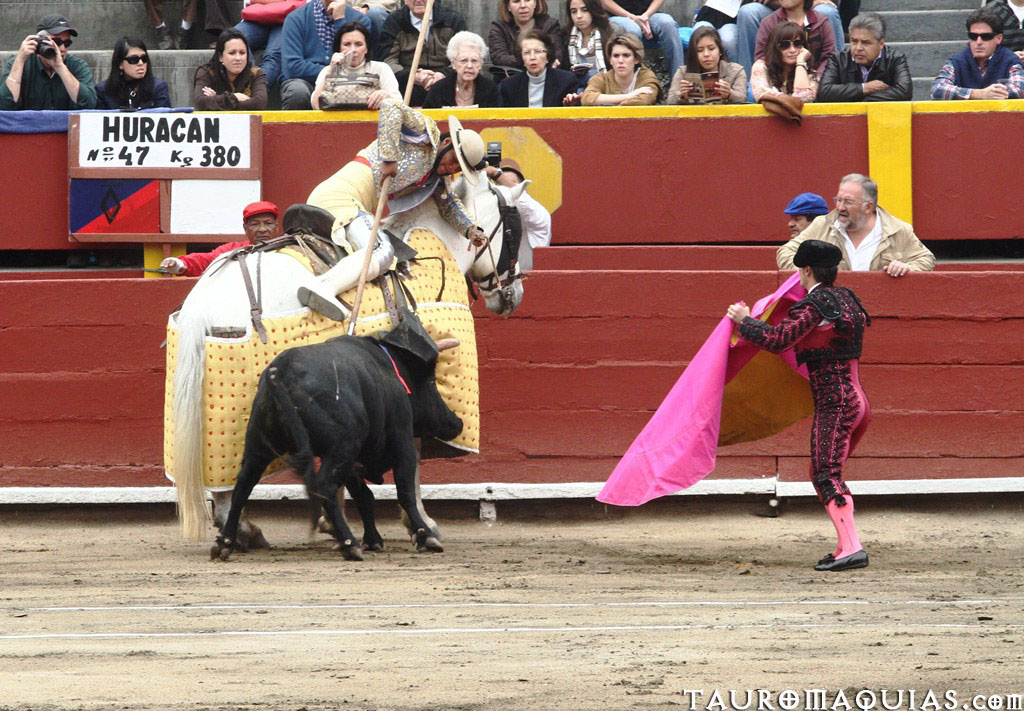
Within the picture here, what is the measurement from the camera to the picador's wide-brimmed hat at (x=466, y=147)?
678 centimetres

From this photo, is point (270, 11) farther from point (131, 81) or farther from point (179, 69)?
point (131, 81)

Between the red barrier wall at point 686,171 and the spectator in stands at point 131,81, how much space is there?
0.41m

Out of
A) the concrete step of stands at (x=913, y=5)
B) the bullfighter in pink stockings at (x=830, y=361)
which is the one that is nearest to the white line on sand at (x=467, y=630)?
the bullfighter in pink stockings at (x=830, y=361)

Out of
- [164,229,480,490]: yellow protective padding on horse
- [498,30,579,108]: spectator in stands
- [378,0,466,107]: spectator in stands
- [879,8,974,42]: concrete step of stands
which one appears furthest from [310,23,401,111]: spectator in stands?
[879,8,974,42]: concrete step of stands

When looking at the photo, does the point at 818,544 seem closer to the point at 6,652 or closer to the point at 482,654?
the point at 482,654

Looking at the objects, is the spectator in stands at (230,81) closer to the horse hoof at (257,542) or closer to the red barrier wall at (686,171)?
the red barrier wall at (686,171)

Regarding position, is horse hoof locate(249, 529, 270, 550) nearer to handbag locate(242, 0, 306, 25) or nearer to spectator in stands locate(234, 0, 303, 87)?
spectator in stands locate(234, 0, 303, 87)

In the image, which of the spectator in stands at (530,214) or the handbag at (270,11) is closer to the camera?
the spectator in stands at (530,214)

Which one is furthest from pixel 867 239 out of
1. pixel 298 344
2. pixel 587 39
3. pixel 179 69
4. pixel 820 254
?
pixel 179 69

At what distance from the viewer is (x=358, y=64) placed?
353 inches

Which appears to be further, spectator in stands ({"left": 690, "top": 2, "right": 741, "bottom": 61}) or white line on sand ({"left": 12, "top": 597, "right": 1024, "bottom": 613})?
spectator in stands ({"left": 690, "top": 2, "right": 741, "bottom": 61})

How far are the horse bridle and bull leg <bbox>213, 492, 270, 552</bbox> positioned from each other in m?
1.54

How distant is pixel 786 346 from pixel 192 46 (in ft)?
21.0

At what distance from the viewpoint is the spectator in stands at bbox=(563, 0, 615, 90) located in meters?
9.58
